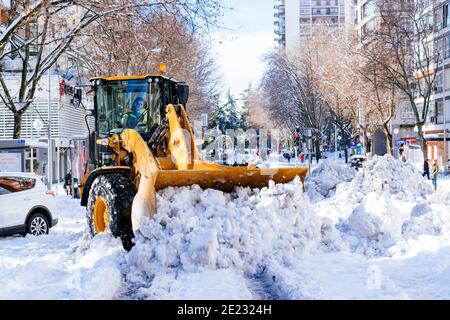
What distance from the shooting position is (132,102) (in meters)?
11.8

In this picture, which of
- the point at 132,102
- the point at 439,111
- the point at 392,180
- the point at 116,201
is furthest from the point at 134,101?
the point at 439,111

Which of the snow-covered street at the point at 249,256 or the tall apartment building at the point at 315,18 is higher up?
the tall apartment building at the point at 315,18

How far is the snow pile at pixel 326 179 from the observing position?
72.0 feet

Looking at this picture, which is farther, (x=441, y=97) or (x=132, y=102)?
(x=441, y=97)

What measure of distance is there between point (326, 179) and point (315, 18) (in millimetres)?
22605

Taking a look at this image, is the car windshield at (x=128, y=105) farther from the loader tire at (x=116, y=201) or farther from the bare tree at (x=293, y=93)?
the bare tree at (x=293, y=93)

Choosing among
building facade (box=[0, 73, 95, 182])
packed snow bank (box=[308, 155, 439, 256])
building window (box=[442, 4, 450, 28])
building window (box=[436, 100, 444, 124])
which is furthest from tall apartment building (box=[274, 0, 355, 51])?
building facade (box=[0, 73, 95, 182])

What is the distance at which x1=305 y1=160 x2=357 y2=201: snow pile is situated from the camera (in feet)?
72.0

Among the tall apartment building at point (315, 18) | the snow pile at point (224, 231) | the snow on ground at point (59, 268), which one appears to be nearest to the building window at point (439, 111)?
the tall apartment building at point (315, 18)

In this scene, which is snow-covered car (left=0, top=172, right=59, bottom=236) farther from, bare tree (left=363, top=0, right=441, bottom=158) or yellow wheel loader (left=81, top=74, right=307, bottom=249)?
bare tree (left=363, top=0, right=441, bottom=158)

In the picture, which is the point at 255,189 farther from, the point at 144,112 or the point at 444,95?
the point at 444,95

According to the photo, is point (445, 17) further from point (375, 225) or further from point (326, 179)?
point (375, 225)
